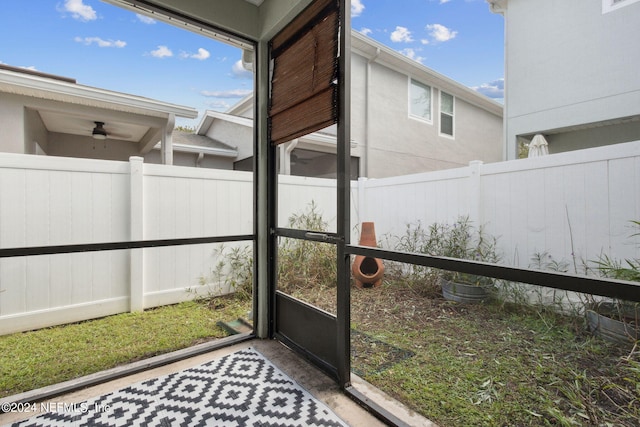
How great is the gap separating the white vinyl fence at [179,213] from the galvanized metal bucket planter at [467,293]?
1.48 feet

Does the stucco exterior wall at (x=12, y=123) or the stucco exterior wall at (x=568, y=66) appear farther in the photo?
the stucco exterior wall at (x=568, y=66)

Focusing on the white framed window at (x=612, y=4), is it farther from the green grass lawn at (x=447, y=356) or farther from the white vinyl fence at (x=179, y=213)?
the green grass lawn at (x=447, y=356)

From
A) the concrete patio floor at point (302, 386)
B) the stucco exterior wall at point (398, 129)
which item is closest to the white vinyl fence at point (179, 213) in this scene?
the concrete patio floor at point (302, 386)

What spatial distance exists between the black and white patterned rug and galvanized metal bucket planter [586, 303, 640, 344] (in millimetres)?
1953

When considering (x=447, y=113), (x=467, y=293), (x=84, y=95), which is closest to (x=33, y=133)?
(x=84, y=95)

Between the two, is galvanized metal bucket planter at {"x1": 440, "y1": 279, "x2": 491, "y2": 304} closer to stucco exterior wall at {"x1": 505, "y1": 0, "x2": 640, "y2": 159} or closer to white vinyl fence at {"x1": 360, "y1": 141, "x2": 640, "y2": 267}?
white vinyl fence at {"x1": 360, "y1": 141, "x2": 640, "y2": 267}

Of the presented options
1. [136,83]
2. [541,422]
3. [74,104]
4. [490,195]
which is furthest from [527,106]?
[74,104]

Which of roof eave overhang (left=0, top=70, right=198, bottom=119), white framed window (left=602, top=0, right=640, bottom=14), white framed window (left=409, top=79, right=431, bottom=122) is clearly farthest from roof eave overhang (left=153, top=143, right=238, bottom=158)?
white framed window (left=602, top=0, right=640, bottom=14)

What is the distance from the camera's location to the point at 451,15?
6.94 m

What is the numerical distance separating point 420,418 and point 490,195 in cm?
252

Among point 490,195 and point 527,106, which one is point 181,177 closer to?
point 490,195

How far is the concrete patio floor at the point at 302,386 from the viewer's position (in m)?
1.67

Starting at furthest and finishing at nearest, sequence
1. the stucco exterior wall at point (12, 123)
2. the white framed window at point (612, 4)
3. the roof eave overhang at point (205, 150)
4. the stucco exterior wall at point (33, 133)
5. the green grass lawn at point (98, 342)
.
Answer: the roof eave overhang at point (205, 150)
the white framed window at point (612, 4)
the stucco exterior wall at point (33, 133)
the stucco exterior wall at point (12, 123)
the green grass lawn at point (98, 342)

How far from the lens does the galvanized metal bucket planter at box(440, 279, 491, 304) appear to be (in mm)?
3184
